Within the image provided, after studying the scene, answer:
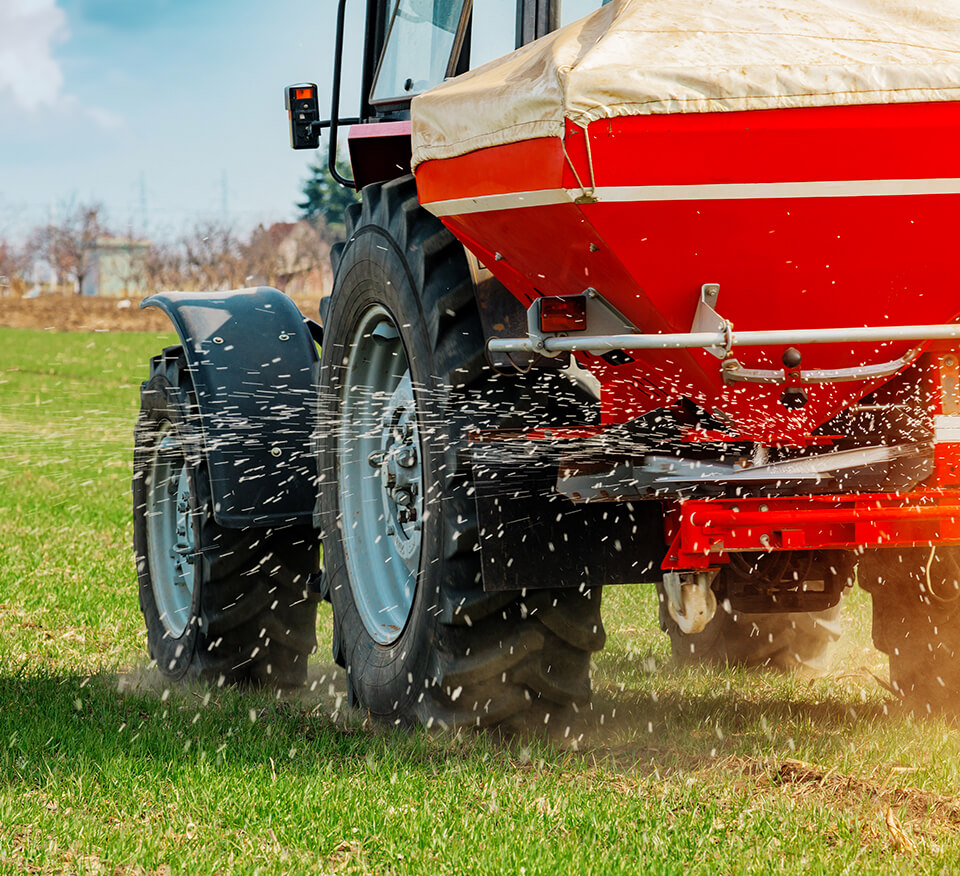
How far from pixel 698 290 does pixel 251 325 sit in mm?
2323

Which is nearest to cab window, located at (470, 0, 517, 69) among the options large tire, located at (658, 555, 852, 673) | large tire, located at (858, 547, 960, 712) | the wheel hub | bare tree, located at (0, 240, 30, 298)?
the wheel hub

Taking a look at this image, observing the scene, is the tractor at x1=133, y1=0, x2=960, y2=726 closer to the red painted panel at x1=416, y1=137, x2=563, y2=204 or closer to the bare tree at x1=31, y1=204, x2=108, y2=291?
the red painted panel at x1=416, y1=137, x2=563, y2=204

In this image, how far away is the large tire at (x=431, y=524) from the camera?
11.1 feet

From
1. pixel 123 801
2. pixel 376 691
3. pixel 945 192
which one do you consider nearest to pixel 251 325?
pixel 376 691

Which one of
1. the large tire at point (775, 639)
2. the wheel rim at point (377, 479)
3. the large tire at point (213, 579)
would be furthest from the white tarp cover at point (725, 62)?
the large tire at point (775, 639)

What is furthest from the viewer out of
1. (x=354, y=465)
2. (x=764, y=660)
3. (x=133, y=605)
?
(x=133, y=605)

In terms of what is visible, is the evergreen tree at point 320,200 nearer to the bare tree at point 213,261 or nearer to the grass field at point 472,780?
the bare tree at point 213,261

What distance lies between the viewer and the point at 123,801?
3252 mm

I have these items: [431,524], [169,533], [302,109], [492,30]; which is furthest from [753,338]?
[169,533]

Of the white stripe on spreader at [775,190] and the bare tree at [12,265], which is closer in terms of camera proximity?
the white stripe on spreader at [775,190]

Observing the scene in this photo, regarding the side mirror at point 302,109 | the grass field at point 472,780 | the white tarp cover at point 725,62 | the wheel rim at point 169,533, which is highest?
the side mirror at point 302,109

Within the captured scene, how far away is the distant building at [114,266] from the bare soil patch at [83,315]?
22260 millimetres

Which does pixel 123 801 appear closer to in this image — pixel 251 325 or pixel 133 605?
pixel 251 325

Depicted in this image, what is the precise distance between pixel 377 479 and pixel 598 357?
1.17 metres
